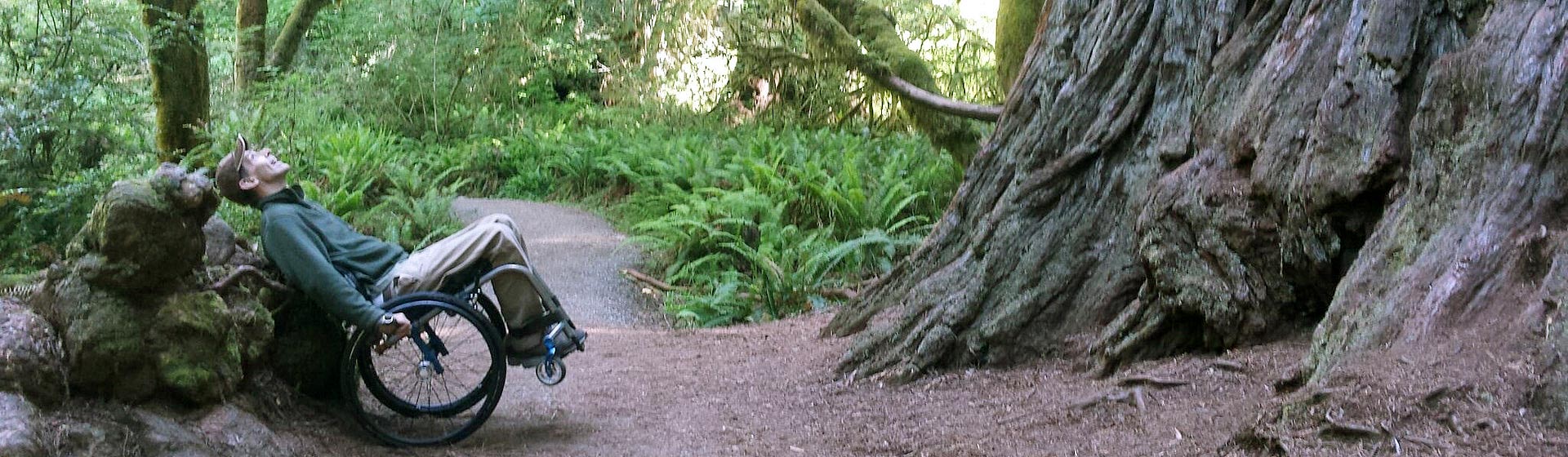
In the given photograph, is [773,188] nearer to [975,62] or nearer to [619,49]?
[975,62]

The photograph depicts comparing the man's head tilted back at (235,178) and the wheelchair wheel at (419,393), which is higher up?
the man's head tilted back at (235,178)

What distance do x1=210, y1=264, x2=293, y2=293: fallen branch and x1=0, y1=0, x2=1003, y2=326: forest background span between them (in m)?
0.97

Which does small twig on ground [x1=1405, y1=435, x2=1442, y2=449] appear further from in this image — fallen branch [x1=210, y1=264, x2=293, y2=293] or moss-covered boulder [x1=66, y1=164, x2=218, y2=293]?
fallen branch [x1=210, y1=264, x2=293, y2=293]

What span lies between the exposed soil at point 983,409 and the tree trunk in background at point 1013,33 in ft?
12.1

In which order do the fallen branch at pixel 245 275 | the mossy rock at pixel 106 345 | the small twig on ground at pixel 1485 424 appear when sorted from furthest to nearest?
the fallen branch at pixel 245 275, the mossy rock at pixel 106 345, the small twig on ground at pixel 1485 424

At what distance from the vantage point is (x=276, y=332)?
5098 millimetres

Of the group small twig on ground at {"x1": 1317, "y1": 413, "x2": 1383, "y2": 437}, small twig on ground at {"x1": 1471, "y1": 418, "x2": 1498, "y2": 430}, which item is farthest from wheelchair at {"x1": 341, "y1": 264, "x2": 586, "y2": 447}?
small twig on ground at {"x1": 1471, "y1": 418, "x2": 1498, "y2": 430}

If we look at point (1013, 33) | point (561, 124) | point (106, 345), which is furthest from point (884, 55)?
point (561, 124)

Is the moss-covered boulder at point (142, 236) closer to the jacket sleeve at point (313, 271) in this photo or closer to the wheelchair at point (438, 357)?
the jacket sleeve at point (313, 271)

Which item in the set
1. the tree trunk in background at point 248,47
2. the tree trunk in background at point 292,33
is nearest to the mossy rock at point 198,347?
the tree trunk in background at point 248,47

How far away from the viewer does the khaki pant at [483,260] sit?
16.4ft

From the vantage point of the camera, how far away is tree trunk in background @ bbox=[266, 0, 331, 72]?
772 inches

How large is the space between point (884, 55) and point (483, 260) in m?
8.09

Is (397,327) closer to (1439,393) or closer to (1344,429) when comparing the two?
(1344,429)
